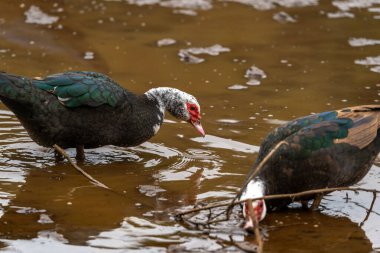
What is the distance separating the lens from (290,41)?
12578 millimetres

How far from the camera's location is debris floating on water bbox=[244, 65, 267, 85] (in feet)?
36.0

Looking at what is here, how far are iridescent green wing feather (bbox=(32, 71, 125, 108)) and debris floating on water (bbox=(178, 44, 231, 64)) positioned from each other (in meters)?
3.45

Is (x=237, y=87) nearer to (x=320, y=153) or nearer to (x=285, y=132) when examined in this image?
(x=285, y=132)

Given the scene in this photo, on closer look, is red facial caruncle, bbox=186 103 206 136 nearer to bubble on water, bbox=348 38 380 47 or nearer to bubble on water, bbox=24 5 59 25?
bubble on water, bbox=348 38 380 47

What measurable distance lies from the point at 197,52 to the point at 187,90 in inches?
59.6

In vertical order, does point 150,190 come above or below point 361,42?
below

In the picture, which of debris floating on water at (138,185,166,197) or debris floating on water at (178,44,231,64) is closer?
debris floating on water at (138,185,166,197)

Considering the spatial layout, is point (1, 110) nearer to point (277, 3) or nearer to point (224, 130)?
point (224, 130)

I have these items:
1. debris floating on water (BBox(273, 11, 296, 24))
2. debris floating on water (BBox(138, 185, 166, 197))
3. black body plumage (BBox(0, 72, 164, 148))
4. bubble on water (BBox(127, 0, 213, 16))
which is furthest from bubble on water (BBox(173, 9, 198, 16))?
debris floating on water (BBox(138, 185, 166, 197))

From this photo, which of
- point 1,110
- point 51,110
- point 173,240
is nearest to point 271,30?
point 1,110

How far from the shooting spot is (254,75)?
36.4 feet

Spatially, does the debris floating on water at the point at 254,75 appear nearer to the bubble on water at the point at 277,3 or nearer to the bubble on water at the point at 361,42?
the bubble on water at the point at 361,42

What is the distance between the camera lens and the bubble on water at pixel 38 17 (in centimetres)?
1305

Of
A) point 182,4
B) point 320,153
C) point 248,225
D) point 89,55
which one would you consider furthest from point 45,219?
point 182,4
